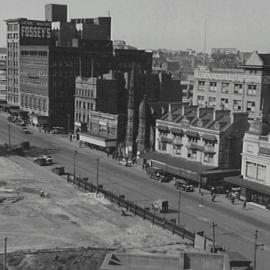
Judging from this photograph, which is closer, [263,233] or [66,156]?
[263,233]

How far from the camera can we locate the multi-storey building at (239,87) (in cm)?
11756

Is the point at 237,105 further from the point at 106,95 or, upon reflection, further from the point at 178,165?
the point at 178,165

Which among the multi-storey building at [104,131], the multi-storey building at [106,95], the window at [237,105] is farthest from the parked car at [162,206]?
the multi-storey building at [106,95]

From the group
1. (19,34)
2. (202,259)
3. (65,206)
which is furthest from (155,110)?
(19,34)

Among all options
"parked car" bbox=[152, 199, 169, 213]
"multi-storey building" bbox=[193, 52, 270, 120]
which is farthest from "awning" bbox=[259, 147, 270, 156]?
"multi-storey building" bbox=[193, 52, 270, 120]

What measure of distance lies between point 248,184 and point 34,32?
12181cm

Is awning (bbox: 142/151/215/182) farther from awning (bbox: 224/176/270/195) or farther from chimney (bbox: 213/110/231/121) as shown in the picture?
chimney (bbox: 213/110/231/121)

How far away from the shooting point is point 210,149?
311 ft

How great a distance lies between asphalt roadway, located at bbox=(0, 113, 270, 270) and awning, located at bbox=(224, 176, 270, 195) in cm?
286

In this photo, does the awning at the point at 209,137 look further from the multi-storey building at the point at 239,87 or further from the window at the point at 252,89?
the window at the point at 252,89

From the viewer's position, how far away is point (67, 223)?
71.1 meters

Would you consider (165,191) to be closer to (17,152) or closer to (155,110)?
(155,110)

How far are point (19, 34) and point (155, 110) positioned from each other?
89.0m

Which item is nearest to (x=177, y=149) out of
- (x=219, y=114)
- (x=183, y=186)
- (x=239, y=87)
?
(x=219, y=114)
